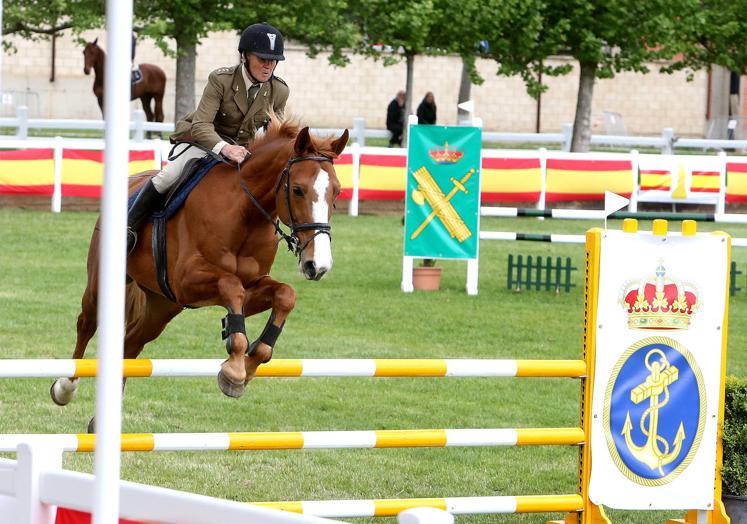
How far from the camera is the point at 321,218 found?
5.98 meters

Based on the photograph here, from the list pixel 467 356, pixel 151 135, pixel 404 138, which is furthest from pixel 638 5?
pixel 467 356

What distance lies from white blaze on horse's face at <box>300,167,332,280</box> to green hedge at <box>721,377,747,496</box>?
1997 mm

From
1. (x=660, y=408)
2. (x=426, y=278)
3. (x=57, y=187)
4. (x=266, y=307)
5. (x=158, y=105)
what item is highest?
(x=158, y=105)

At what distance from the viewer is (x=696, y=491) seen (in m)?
6.14

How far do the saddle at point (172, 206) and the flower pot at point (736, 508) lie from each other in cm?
281

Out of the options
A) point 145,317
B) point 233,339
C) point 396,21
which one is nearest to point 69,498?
point 233,339

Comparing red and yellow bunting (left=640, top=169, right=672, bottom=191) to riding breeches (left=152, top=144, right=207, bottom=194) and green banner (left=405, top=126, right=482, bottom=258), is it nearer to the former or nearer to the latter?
green banner (left=405, top=126, right=482, bottom=258)

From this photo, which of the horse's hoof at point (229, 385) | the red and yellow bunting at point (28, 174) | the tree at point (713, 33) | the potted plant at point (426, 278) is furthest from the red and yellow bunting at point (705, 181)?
the horse's hoof at point (229, 385)

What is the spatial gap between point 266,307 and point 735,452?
2.29 metres

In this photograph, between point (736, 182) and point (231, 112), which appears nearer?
point (231, 112)

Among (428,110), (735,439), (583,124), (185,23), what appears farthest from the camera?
(428,110)

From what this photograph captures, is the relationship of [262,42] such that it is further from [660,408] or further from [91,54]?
[91,54]

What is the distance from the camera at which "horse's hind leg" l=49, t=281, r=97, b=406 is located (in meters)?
7.41

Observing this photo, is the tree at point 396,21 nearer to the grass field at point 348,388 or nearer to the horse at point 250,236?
the grass field at point 348,388
